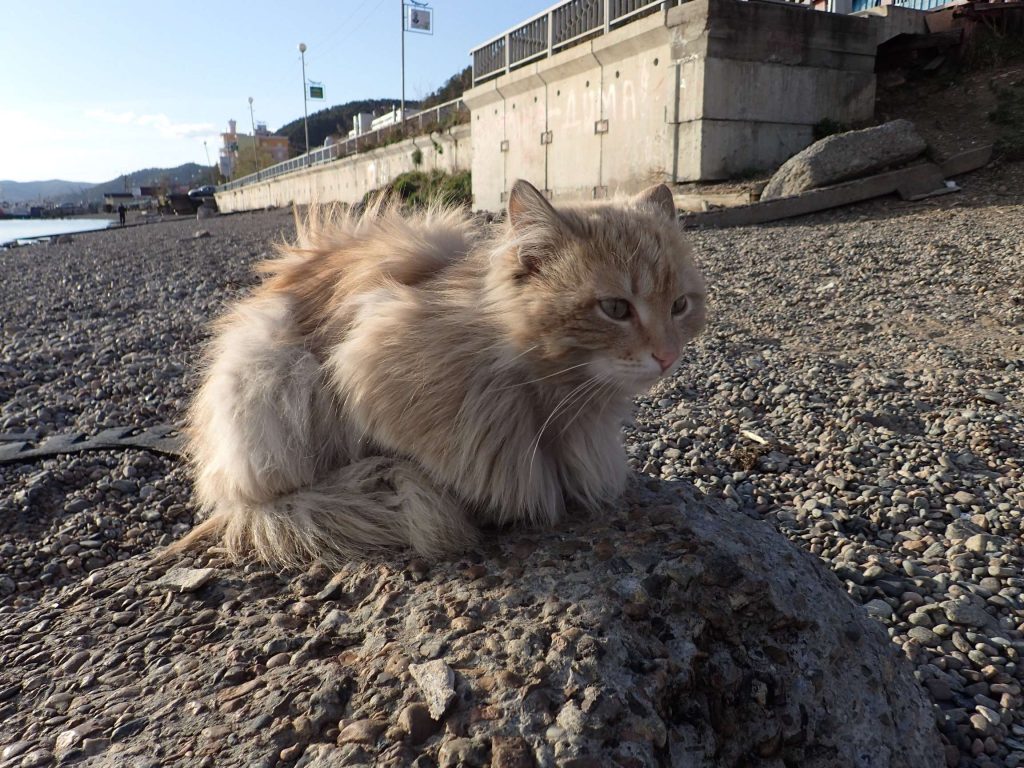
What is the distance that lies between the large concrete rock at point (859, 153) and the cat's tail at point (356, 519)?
9.42m

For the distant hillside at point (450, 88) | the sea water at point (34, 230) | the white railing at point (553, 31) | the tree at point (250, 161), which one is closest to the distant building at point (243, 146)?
the tree at point (250, 161)

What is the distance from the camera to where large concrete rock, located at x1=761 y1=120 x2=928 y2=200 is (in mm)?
9539

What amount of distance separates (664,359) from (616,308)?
0.18 metres

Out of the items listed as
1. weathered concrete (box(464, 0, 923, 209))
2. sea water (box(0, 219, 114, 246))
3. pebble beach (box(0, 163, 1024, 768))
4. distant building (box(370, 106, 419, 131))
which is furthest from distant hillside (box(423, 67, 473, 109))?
pebble beach (box(0, 163, 1024, 768))

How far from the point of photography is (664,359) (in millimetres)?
1791

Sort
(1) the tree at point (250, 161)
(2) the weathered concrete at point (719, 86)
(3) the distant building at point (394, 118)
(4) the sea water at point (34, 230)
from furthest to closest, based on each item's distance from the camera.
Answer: (1) the tree at point (250, 161), (4) the sea water at point (34, 230), (3) the distant building at point (394, 118), (2) the weathered concrete at point (719, 86)

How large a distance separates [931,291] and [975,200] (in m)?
3.97

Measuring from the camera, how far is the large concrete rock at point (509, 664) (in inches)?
51.7

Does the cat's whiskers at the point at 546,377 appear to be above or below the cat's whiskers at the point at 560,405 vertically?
above

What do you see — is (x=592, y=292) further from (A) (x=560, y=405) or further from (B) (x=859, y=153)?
(B) (x=859, y=153)

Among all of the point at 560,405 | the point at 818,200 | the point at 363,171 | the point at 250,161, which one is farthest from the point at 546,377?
the point at 250,161

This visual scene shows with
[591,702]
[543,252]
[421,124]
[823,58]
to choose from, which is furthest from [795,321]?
[421,124]

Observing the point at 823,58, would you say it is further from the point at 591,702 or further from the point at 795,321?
the point at 591,702

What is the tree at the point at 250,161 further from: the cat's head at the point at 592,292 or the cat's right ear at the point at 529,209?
the cat's head at the point at 592,292
